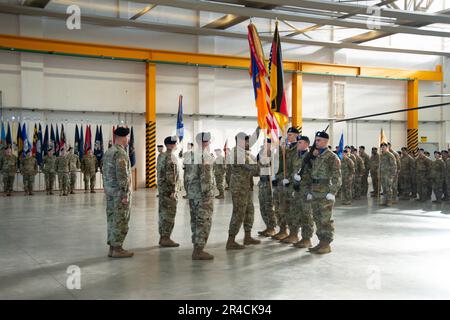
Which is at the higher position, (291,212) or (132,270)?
(291,212)

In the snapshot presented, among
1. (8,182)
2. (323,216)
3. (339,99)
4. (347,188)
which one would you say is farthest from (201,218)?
(339,99)

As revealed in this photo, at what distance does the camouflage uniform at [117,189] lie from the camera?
6480 millimetres

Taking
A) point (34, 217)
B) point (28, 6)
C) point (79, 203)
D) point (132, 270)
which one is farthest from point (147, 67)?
point (132, 270)

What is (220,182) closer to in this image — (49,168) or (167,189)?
(49,168)

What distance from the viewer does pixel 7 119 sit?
1680cm

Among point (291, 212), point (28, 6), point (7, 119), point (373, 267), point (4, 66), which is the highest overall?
point (28, 6)

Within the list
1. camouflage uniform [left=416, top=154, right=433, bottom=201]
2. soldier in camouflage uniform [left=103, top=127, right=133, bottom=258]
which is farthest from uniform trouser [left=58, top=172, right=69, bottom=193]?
camouflage uniform [left=416, top=154, right=433, bottom=201]

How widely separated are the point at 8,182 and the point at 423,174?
12.9m

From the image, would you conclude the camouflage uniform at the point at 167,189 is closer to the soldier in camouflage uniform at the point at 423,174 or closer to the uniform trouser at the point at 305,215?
the uniform trouser at the point at 305,215

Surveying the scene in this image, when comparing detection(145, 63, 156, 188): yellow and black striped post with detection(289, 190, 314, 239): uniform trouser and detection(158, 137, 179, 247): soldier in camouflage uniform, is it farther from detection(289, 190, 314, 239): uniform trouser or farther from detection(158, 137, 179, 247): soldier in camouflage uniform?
detection(289, 190, 314, 239): uniform trouser

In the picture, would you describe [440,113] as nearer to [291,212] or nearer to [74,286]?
[291,212]

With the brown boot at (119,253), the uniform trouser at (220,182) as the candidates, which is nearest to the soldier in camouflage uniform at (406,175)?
the uniform trouser at (220,182)

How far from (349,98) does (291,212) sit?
54.4ft

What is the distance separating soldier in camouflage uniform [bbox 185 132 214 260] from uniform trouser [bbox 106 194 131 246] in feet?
3.02
